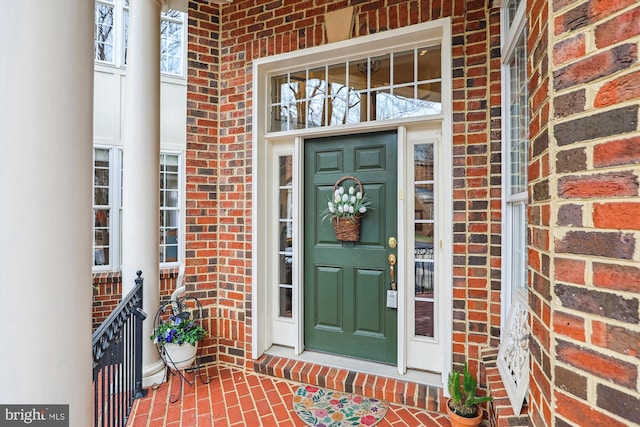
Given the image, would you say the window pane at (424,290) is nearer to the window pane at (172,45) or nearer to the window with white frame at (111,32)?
the window with white frame at (111,32)

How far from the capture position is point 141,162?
8.42 feet

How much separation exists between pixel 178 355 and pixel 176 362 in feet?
0.17

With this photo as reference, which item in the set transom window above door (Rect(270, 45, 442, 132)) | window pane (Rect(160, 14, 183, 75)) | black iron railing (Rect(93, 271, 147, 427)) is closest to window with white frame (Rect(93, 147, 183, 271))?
window pane (Rect(160, 14, 183, 75))

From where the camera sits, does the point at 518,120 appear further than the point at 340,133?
No

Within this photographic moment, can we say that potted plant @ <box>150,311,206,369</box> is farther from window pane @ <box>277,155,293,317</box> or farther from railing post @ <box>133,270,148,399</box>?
window pane @ <box>277,155,293,317</box>

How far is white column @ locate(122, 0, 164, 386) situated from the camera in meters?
2.55

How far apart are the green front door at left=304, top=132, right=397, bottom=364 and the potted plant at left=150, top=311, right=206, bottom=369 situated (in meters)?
0.93

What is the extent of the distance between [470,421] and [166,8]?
3735mm

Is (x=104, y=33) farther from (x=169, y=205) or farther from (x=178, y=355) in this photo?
(x=178, y=355)

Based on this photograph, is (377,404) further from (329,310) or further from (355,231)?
(355,231)

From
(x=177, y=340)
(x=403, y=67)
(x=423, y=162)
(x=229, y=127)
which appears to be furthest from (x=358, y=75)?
(x=177, y=340)

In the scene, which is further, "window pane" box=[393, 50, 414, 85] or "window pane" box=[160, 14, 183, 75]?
"window pane" box=[160, 14, 183, 75]

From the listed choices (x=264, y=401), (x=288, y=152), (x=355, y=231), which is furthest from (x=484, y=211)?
(x=264, y=401)

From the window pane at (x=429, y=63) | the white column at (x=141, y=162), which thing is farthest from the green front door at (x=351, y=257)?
the white column at (x=141, y=162)
